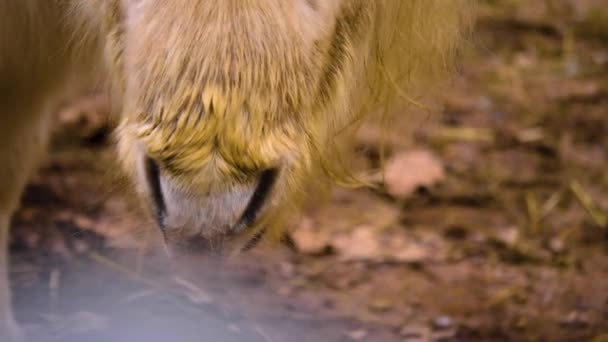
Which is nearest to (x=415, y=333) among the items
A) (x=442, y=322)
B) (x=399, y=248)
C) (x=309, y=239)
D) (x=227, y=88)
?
(x=442, y=322)

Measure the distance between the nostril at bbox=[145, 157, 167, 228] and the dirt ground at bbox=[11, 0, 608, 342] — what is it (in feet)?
1.06

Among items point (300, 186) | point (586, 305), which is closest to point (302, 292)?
point (586, 305)

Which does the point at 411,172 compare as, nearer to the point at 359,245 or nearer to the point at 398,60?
the point at 359,245

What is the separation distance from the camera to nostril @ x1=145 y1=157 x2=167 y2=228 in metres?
1.26

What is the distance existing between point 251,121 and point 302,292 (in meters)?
1.32

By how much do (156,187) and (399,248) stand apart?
60.6 inches

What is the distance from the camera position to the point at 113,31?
1425 mm

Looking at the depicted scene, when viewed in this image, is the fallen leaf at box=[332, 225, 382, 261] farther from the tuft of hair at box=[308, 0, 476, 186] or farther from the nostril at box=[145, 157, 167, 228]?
the nostril at box=[145, 157, 167, 228]

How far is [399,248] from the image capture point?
107 inches

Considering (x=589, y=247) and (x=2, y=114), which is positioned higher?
(x=2, y=114)

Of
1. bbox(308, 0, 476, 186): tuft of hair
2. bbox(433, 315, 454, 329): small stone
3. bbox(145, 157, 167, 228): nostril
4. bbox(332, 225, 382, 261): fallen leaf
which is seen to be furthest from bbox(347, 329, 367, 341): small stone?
bbox(145, 157, 167, 228): nostril

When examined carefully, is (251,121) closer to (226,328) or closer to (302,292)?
(226,328)

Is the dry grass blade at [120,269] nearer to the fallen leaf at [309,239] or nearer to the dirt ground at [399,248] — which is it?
the dirt ground at [399,248]

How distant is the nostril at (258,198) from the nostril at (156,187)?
107mm
